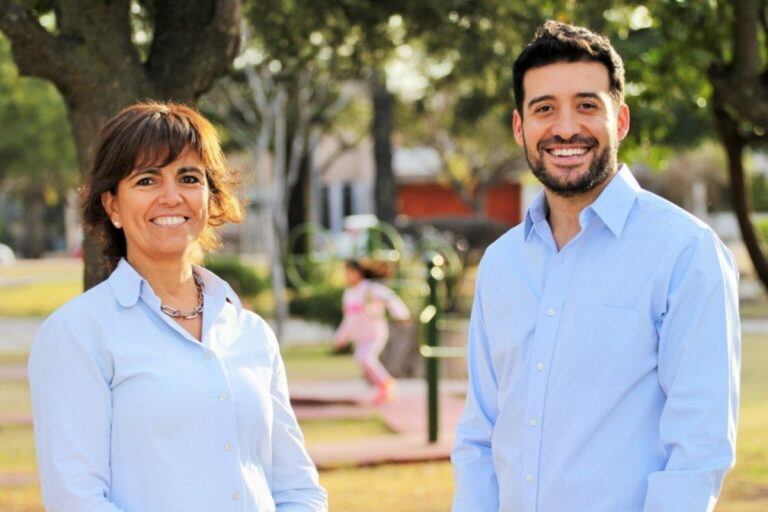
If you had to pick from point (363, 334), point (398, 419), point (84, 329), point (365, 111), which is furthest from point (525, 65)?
point (365, 111)

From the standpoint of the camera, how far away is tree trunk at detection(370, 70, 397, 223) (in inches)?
987

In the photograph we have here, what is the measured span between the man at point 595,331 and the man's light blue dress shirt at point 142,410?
0.61 m

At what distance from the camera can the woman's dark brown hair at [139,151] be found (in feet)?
9.57

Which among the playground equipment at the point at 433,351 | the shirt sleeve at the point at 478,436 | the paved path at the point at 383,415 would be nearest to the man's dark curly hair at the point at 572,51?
the shirt sleeve at the point at 478,436

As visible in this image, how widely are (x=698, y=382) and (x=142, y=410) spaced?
47.1 inches

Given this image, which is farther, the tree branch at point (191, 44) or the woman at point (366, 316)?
the woman at point (366, 316)

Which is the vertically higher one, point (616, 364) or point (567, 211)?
point (567, 211)

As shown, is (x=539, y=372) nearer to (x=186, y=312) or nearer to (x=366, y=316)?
(x=186, y=312)

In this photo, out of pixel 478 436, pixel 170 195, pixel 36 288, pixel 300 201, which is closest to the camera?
pixel 170 195

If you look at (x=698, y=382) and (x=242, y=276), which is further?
(x=242, y=276)

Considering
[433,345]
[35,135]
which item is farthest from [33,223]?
[433,345]

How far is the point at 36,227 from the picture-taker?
56.0 m

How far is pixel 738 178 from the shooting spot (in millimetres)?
8180

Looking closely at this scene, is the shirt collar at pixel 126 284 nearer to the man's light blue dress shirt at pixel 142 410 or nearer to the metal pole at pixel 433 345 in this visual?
the man's light blue dress shirt at pixel 142 410
